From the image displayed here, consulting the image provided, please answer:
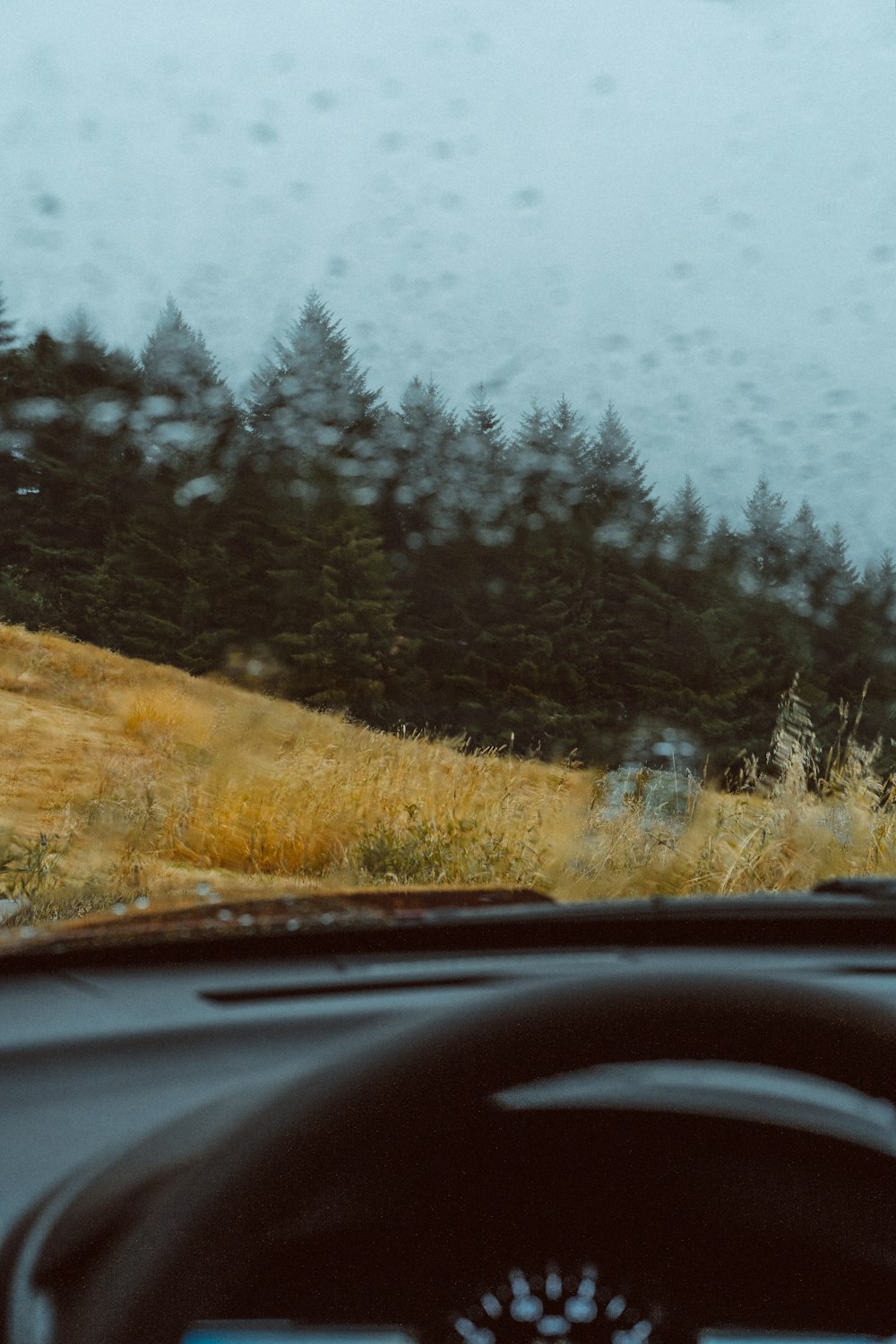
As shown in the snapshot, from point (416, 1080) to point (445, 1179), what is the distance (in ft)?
0.79

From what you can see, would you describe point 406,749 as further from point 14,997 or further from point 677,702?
point 677,702

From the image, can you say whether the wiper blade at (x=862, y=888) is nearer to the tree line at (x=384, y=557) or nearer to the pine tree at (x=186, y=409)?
the tree line at (x=384, y=557)

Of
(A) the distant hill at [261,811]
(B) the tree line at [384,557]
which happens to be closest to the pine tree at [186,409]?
(B) the tree line at [384,557]

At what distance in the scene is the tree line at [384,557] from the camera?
2628 centimetres

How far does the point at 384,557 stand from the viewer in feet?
93.1

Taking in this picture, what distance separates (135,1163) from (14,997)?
39 centimetres

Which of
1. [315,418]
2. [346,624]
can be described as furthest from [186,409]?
[346,624]

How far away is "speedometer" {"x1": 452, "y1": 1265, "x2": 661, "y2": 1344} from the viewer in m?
0.91

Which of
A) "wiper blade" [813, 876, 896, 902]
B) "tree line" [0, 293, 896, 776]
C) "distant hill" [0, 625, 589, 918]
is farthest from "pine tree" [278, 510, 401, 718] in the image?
"wiper blade" [813, 876, 896, 902]

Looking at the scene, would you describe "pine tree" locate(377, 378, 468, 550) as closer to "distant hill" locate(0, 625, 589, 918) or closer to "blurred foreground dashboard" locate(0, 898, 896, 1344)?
"distant hill" locate(0, 625, 589, 918)

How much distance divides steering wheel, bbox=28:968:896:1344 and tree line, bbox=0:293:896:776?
22.2m

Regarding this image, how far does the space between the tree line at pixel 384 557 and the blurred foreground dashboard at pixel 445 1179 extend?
22.0m

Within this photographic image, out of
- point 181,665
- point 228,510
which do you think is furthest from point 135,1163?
point 228,510

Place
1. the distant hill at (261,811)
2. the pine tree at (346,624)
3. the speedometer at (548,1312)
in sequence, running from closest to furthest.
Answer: the speedometer at (548,1312) → the distant hill at (261,811) → the pine tree at (346,624)
